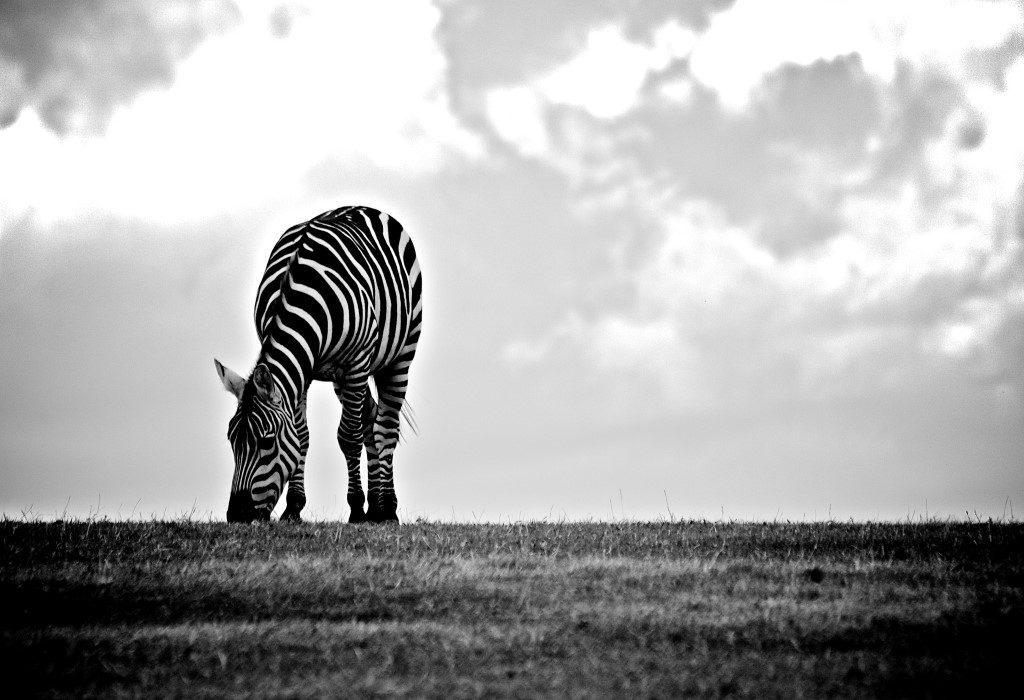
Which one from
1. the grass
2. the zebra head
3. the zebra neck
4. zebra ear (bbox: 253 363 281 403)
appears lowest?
the grass

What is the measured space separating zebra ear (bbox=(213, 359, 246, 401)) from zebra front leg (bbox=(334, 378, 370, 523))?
121 inches

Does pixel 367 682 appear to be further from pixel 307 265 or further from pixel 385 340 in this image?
pixel 385 340

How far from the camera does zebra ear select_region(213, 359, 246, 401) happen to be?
1438 cm

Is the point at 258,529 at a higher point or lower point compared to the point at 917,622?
higher

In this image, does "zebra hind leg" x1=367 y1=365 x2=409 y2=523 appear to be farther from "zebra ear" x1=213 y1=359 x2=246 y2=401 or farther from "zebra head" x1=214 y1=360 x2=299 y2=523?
"zebra ear" x1=213 y1=359 x2=246 y2=401

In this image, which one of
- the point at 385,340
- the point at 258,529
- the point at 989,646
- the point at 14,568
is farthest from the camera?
the point at 385,340

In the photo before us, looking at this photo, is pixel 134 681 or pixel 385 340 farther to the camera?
pixel 385 340

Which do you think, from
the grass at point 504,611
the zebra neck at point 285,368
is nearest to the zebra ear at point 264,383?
the zebra neck at point 285,368

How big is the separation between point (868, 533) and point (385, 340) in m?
8.79

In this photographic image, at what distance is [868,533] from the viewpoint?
14.1 meters

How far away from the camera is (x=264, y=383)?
563 inches

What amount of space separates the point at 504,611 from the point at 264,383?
19.8 ft

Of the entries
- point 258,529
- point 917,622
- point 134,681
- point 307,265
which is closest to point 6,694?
point 134,681

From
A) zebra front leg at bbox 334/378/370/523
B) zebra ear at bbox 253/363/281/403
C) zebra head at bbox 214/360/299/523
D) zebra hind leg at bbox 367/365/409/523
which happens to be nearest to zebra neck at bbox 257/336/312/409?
zebra head at bbox 214/360/299/523
